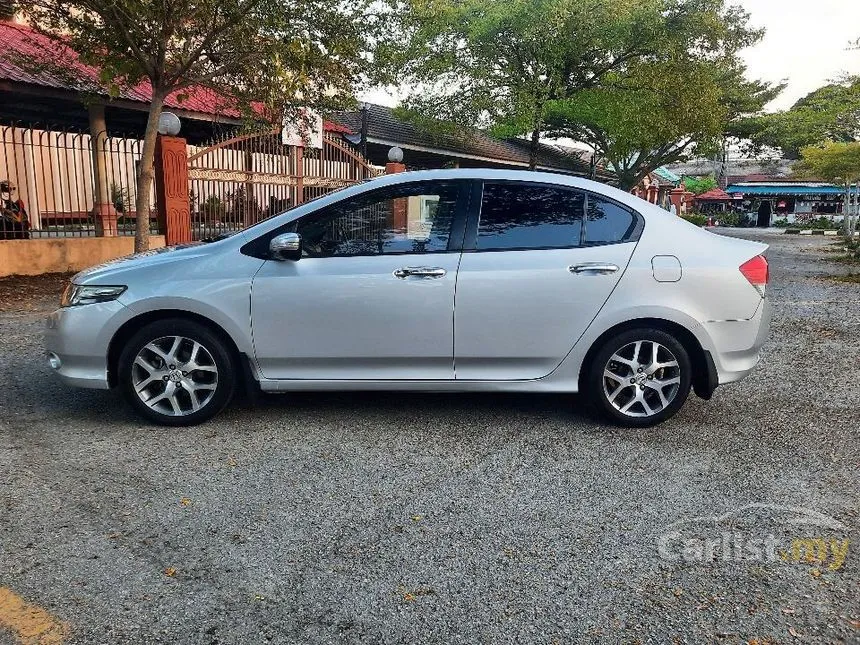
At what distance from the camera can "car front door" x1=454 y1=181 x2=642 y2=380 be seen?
4.11m

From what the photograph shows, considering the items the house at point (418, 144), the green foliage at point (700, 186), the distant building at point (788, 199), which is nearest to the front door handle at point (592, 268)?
the house at point (418, 144)

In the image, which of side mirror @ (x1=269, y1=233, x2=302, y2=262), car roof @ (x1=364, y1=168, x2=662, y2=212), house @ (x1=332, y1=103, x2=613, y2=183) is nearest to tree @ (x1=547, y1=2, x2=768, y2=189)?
house @ (x1=332, y1=103, x2=613, y2=183)

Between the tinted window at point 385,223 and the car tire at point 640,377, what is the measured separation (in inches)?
49.7

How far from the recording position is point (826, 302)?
10539mm

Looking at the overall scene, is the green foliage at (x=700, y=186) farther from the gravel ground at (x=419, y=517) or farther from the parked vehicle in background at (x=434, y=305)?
the parked vehicle in background at (x=434, y=305)

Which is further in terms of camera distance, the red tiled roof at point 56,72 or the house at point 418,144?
the house at point 418,144

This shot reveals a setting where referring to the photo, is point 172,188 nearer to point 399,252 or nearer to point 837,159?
point 399,252

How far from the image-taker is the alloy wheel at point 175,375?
13.7 ft

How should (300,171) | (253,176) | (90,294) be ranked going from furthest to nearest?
(300,171)
(253,176)
(90,294)

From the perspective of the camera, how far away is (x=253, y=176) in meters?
12.6

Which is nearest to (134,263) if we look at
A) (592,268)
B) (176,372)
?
(176,372)

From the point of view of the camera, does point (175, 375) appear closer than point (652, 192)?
Yes

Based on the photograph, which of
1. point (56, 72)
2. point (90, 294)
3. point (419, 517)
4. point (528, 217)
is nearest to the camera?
point (419, 517)

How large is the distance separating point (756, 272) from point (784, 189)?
52.8 metres
